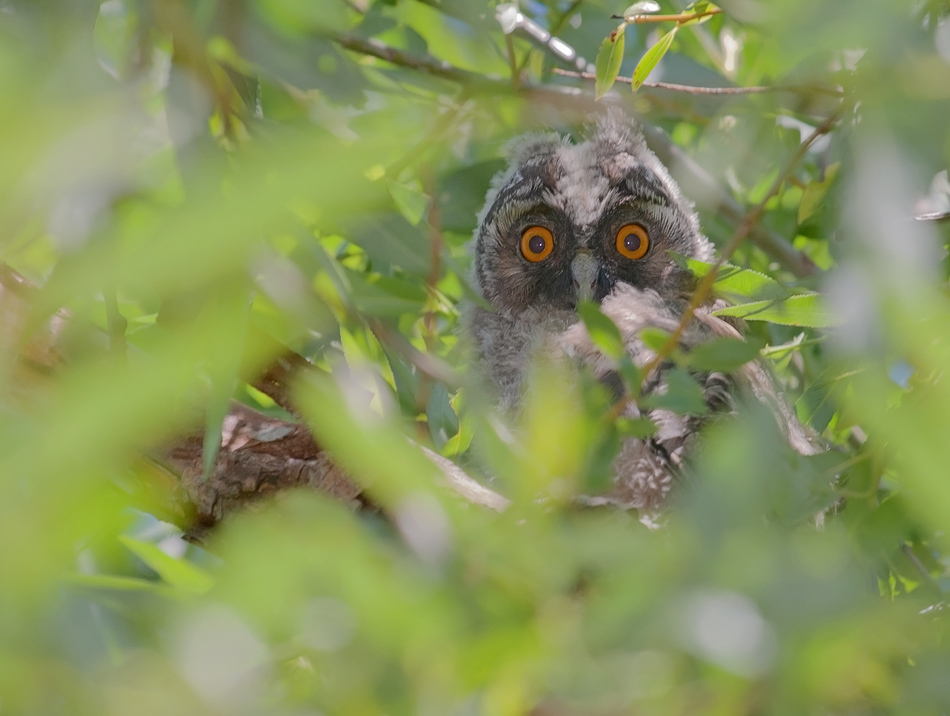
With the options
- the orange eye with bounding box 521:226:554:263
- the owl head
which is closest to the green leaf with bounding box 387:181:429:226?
the owl head

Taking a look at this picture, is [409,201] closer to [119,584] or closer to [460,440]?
[460,440]

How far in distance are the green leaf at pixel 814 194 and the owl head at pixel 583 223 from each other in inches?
15.1

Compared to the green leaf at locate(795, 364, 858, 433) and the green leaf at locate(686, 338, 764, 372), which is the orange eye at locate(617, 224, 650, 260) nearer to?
the green leaf at locate(795, 364, 858, 433)

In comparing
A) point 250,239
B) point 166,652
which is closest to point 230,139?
point 250,239

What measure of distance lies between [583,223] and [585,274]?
7.6 inches

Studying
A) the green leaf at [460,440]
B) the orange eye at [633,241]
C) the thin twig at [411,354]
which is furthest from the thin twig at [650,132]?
the green leaf at [460,440]

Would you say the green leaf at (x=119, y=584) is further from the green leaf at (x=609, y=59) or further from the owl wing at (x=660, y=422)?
the green leaf at (x=609, y=59)

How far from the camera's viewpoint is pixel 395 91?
81.3 inches

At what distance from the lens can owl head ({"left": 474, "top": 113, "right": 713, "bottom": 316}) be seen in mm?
2571

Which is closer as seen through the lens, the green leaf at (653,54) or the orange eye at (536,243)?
the green leaf at (653,54)

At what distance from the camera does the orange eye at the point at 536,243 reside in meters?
2.67

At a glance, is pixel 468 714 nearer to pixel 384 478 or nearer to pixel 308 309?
pixel 384 478

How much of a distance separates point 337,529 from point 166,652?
0.20 metres

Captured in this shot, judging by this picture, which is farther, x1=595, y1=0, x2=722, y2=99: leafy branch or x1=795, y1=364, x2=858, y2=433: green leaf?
x1=795, y1=364, x2=858, y2=433: green leaf
